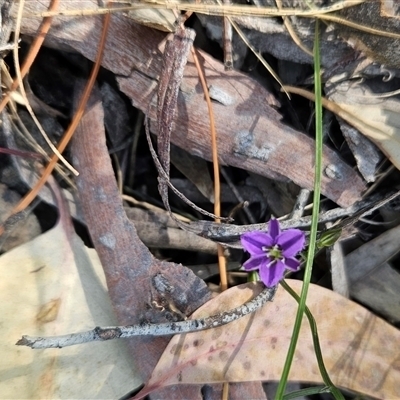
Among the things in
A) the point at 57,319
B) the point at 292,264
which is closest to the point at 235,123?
the point at 292,264

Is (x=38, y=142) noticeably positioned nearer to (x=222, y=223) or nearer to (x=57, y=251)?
(x=57, y=251)

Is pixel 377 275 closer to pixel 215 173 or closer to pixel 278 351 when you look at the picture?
pixel 278 351

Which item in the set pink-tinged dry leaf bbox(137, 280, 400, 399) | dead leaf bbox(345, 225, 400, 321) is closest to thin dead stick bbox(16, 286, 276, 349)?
pink-tinged dry leaf bbox(137, 280, 400, 399)

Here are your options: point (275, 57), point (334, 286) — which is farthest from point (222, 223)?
point (275, 57)

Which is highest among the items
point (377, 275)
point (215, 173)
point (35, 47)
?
point (35, 47)

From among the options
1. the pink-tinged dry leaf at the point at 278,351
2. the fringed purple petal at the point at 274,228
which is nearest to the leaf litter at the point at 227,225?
the pink-tinged dry leaf at the point at 278,351

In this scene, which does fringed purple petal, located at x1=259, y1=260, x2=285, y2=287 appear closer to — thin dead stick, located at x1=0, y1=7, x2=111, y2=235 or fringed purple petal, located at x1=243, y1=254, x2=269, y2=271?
fringed purple petal, located at x1=243, y1=254, x2=269, y2=271
